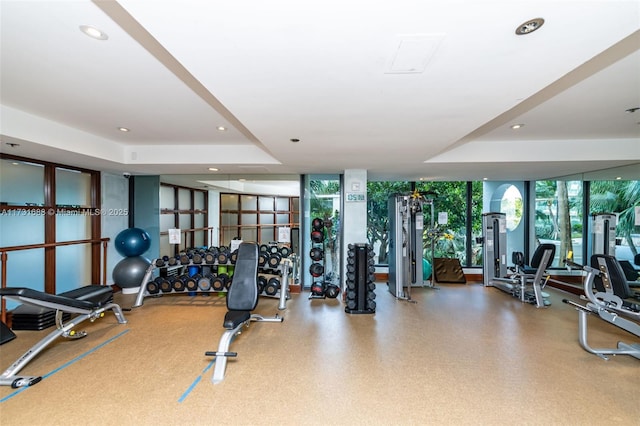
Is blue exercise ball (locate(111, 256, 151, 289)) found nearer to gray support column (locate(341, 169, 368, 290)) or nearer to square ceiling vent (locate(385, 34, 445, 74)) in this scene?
gray support column (locate(341, 169, 368, 290))

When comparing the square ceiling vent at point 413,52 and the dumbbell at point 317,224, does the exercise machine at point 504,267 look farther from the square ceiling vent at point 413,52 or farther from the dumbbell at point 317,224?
the square ceiling vent at point 413,52

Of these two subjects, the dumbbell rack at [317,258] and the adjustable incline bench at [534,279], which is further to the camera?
the dumbbell rack at [317,258]

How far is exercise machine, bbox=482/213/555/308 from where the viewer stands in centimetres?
479

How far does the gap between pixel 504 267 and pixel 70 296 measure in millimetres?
7197

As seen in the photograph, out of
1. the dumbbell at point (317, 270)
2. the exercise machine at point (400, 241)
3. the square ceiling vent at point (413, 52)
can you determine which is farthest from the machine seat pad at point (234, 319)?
the exercise machine at point (400, 241)

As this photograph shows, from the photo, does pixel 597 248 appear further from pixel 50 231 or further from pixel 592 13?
pixel 50 231

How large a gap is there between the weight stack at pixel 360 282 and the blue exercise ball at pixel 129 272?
3729 millimetres

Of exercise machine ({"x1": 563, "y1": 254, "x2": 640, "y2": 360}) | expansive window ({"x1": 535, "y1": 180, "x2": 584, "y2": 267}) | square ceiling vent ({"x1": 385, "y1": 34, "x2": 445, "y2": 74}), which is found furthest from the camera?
expansive window ({"x1": 535, "y1": 180, "x2": 584, "y2": 267})

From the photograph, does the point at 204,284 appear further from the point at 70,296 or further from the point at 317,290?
the point at 317,290

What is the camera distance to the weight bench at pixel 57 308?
247 centimetres

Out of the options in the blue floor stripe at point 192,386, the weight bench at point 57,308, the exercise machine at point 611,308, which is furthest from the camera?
the exercise machine at point 611,308

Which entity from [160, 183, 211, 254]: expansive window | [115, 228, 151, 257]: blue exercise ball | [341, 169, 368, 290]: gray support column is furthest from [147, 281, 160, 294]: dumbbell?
[341, 169, 368, 290]: gray support column

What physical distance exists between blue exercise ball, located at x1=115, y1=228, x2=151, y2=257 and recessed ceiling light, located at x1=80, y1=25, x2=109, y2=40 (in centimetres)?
434

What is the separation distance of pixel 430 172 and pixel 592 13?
437 cm
